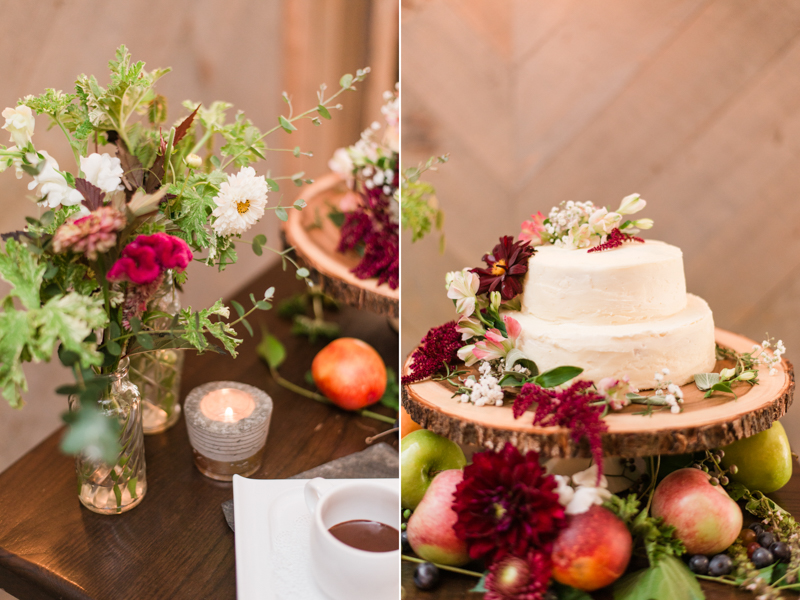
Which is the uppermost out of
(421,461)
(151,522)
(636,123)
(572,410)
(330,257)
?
(636,123)

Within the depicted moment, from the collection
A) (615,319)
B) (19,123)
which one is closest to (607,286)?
(615,319)

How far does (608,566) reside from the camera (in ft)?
2.11

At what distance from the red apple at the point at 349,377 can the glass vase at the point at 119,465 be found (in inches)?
12.7

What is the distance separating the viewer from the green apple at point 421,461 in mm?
823

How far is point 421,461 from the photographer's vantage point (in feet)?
2.75

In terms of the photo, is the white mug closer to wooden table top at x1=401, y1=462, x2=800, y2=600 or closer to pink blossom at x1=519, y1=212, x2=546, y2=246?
wooden table top at x1=401, y1=462, x2=800, y2=600

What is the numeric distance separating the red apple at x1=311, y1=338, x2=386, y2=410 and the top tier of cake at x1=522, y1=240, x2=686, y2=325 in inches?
12.5

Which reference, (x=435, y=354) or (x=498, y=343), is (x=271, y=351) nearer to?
(x=435, y=354)

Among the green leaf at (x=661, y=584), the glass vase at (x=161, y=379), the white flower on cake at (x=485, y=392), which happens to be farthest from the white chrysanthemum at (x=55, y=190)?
the green leaf at (x=661, y=584)

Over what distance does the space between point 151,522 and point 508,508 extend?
1.49 feet

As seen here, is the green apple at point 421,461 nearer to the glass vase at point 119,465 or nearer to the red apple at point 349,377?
the red apple at point 349,377

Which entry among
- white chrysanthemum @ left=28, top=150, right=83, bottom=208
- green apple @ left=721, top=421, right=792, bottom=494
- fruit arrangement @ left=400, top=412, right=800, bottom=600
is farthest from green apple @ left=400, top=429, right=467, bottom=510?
white chrysanthemum @ left=28, top=150, right=83, bottom=208

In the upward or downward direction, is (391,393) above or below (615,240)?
below

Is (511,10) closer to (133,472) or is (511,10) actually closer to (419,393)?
(419,393)
